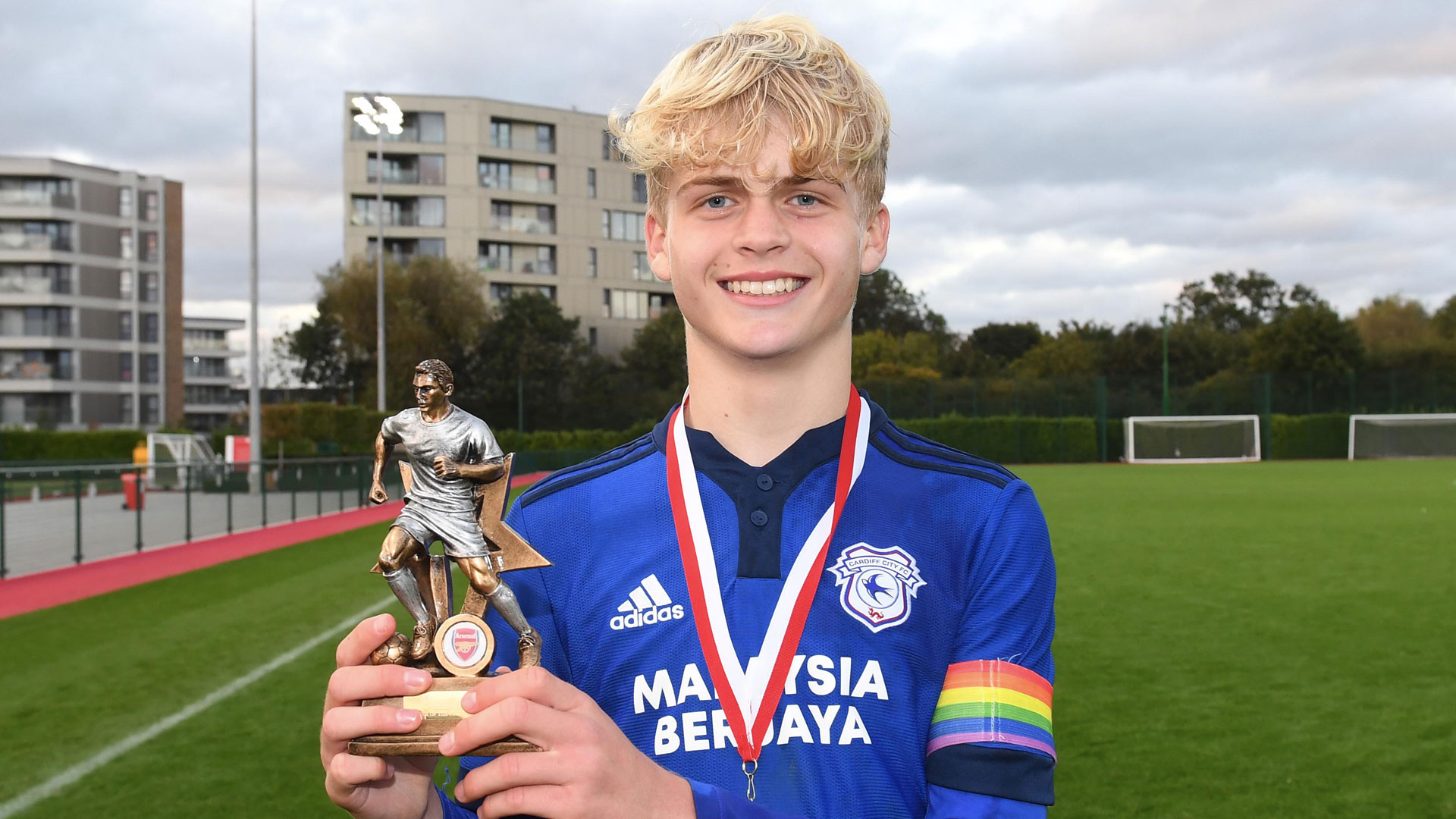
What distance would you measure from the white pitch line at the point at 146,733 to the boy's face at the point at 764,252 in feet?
18.2

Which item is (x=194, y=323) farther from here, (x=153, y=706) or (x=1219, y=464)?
(x=153, y=706)


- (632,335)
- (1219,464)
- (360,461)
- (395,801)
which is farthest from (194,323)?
(395,801)

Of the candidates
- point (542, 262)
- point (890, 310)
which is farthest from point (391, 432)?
point (890, 310)

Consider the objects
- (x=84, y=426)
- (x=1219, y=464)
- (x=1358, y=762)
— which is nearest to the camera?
(x=1358, y=762)

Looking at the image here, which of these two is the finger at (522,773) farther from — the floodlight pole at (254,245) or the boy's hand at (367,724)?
the floodlight pole at (254,245)

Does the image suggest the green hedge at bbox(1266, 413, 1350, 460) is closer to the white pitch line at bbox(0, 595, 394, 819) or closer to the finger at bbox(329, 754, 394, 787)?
the white pitch line at bbox(0, 595, 394, 819)

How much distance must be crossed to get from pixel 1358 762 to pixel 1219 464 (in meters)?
37.1

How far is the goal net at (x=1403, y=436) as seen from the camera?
42.2m

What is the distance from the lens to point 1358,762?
5969 millimetres

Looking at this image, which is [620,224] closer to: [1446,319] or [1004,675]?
[1446,319]

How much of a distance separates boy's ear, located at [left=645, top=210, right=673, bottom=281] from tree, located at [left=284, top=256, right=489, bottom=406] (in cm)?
4248

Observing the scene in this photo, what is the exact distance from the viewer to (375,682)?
55.4 inches

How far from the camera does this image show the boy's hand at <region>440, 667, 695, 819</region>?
1234mm

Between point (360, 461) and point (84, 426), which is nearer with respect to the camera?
point (360, 461)
